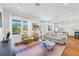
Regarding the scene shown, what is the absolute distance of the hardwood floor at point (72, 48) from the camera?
2215 millimetres

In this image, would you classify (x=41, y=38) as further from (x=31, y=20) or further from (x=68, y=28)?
(x=68, y=28)

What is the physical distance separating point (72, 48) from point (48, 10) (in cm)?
118

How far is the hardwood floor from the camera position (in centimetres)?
221

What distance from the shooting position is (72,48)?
2.34 m

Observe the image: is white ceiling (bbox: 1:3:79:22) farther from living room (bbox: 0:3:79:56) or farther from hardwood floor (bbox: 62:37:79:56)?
hardwood floor (bbox: 62:37:79:56)

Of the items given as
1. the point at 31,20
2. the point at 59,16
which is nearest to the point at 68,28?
the point at 59,16

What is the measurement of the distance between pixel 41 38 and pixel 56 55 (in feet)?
1.83

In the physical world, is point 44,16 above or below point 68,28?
above

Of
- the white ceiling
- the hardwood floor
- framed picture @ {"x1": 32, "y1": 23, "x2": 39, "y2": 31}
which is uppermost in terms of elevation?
the white ceiling

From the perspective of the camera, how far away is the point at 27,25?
2.24m

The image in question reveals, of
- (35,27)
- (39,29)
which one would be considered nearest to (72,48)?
(39,29)

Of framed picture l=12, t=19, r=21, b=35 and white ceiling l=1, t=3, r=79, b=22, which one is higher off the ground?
white ceiling l=1, t=3, r=79, b=22

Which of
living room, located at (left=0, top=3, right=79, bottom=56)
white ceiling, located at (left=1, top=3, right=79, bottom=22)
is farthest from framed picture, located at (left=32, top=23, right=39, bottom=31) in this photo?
white ceiling, located at (left=1, top=3, right=79, bottom=22)

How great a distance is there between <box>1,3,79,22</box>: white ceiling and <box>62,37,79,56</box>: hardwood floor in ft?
1.86
